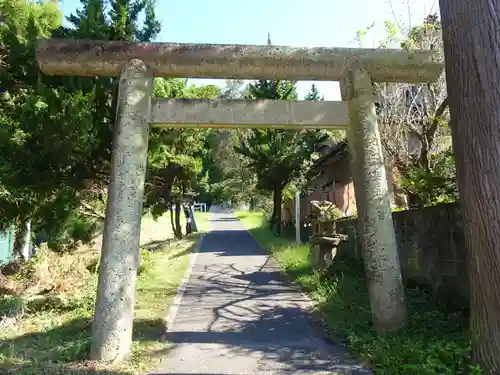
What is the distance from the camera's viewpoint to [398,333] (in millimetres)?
5203

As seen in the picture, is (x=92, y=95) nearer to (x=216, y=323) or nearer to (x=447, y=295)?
(x=216, y=323)

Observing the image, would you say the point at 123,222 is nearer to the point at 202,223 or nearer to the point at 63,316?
the point at 63,316

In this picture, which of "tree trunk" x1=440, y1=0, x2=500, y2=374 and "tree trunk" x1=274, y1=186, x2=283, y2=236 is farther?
"tree trunk" x1=274, y1=186, x2=283, y2=236

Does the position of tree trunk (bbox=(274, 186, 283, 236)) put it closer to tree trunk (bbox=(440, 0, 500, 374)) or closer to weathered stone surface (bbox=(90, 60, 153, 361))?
weathered stone surface (bbox=(90, 60, 153, 361))

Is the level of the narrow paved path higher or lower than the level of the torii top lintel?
lower

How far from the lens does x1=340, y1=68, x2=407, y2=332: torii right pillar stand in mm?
5391

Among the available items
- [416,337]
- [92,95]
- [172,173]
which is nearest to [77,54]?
[92,95]

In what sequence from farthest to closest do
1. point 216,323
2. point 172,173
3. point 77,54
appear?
point 172,173 < point 216,323 < point 77,54

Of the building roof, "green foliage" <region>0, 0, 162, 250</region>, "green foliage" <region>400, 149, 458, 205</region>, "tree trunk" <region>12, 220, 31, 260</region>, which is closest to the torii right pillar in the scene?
"green foliage" <region>400, 149, 458, 205</region>

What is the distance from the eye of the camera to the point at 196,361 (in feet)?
16.1

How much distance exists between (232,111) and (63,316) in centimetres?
439

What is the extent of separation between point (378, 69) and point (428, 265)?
3213 millimetres

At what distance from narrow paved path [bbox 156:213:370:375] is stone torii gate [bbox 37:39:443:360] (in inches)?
35.1

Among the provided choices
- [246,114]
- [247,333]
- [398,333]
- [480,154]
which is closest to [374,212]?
[398,333]
